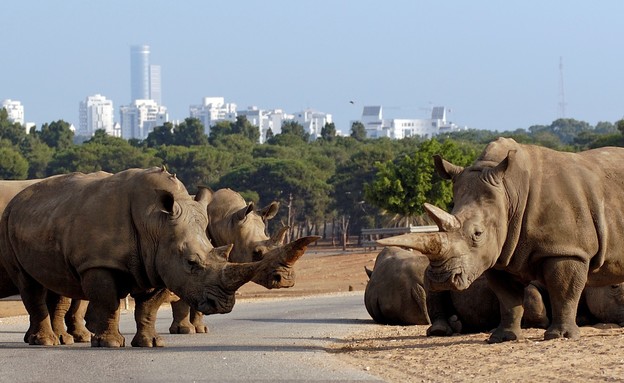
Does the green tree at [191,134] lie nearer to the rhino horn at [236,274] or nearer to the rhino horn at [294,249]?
the rhino horn at [294,249]

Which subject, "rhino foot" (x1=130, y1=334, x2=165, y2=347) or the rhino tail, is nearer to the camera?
"rhino foot" (x1=130, y1=334, x2=165, y2=347)

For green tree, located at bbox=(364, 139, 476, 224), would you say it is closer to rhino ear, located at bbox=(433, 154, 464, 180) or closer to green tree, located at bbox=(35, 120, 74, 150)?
rhino ear, located at bbox=(433, 154, 464, 180)

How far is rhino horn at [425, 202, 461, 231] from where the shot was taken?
14070 millimetres

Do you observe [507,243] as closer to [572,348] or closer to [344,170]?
[572,348]

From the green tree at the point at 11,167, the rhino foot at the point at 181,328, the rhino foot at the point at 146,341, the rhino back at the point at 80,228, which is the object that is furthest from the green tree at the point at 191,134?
the rhino foot at the point at 146,341

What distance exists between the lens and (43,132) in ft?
434

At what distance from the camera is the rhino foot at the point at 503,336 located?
15.1m

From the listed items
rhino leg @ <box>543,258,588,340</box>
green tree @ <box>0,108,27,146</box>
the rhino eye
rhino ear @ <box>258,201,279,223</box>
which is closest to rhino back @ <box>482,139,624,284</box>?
rhino leg @ <box>543,258,588,340</box>

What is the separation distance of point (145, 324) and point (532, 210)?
4270mm

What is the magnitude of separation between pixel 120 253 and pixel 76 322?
8.10 ft

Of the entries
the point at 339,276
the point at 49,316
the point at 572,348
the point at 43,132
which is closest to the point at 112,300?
the point at 49,316

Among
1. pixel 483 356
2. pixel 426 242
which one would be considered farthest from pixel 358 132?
pixel 483 356

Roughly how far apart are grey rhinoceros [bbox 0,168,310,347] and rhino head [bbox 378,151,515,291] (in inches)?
76.8

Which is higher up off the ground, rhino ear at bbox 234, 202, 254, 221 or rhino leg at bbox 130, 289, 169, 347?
rhino ear at bbox 234, 202, 254, 221
